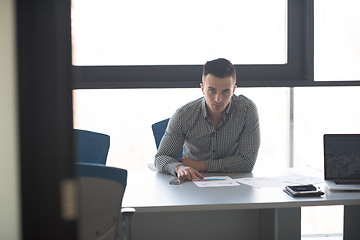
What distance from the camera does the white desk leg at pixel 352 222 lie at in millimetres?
2422

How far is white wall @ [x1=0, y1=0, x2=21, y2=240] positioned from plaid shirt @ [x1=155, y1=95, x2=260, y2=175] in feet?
7.13

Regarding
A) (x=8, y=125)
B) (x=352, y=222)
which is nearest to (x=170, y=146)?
(x=352, y=222)

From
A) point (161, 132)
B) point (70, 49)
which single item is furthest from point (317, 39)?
point (70, 49)

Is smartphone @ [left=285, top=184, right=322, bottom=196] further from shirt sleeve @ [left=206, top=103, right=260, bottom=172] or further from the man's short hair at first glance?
the man's short hair

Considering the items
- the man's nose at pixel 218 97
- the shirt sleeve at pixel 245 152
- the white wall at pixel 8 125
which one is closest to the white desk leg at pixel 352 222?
the shirt sleeve at pixel 245 152

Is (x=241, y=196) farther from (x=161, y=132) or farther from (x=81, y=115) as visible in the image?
(x=81, y=115)

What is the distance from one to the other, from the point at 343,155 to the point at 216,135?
82 centimetres

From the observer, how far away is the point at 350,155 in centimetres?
220

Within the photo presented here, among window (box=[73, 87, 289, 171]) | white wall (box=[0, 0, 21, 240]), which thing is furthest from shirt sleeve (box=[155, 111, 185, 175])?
white wall (box=[0, 0, 21, 240])

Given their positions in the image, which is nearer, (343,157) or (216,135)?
(343,157)

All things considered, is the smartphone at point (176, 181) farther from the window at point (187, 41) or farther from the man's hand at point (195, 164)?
the window at point (187, 41)

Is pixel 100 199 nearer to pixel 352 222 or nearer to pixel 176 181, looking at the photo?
pixel 176 181

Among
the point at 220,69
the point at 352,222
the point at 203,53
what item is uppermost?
the point at 203,53

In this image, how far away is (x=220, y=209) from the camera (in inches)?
Answer: 75.2
